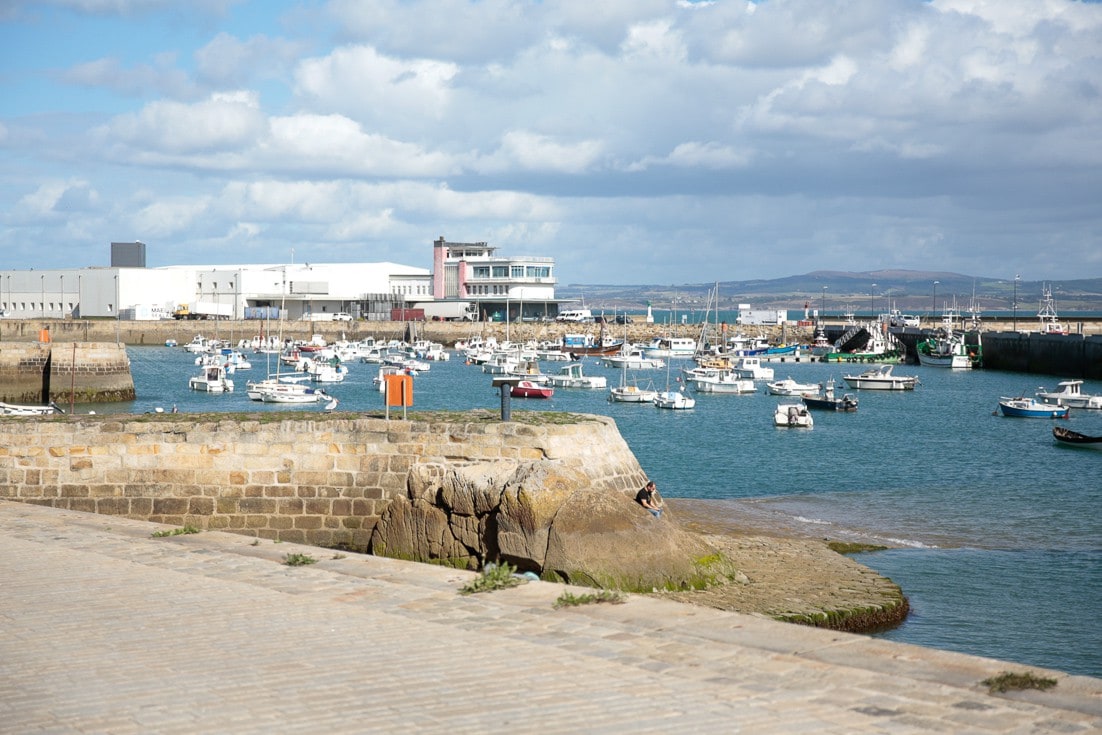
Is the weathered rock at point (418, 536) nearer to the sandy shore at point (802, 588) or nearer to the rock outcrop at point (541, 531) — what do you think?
the rock outcrop at point (541, 531)

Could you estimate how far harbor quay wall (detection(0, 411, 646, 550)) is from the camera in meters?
18.5

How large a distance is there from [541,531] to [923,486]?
24.3m

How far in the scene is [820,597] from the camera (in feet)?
59.5

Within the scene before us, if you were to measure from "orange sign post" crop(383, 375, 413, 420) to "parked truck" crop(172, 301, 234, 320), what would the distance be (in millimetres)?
125304

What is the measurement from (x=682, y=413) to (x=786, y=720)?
57.1 m

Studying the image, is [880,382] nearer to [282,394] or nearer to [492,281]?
[282,394]

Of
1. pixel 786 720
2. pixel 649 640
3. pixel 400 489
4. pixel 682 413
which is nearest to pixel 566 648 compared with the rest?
pixel 649 640

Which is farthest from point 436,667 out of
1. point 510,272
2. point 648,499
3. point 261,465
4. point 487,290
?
point 487,290

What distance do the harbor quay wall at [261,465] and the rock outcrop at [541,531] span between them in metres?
0.94

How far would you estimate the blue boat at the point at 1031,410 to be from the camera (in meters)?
62.5

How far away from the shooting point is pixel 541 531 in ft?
51.0

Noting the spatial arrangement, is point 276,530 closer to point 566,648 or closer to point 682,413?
point 566,648

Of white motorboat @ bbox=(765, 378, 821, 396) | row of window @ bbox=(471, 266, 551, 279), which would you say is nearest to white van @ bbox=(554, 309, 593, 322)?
row of window @ bbox=(471, 266, 551, 279)

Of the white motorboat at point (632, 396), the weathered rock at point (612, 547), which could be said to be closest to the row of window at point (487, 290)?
the white motorboat at point (632, 396)
